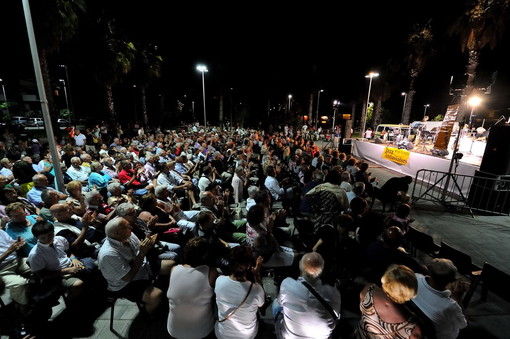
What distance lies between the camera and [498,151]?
21.0 feet

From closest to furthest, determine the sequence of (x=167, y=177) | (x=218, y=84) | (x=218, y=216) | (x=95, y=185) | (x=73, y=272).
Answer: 1. (x=73, y=272)
2. (x=218, y=216)
3. (x=95, y=185)
4. (x=167, y=177)
5. (x=218, y=84)

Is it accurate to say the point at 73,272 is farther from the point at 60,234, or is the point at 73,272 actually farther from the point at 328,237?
the point at 328,237

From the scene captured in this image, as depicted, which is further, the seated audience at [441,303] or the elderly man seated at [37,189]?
the elderly man seated at [37,189]

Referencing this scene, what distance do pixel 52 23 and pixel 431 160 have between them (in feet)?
61.7

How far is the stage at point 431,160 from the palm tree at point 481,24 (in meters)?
3.39

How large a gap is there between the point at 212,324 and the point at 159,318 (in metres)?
1.08

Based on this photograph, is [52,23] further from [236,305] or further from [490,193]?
[490,193]

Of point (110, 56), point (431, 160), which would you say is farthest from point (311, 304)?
point (110, 56)

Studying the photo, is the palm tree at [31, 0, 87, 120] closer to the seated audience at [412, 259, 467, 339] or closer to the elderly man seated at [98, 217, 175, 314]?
the elderly man seated at [98, 217, 175, 314]

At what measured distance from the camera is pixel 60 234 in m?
3.23

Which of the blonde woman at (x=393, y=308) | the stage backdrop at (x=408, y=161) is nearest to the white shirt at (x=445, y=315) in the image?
the blonde woman at (x=393, y=308)

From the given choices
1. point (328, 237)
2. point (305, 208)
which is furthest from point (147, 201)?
point (305, 208)

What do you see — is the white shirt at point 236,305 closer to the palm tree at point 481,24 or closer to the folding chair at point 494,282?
the folding chair at point 494,282

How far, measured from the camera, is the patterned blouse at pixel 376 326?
189 centimetres
